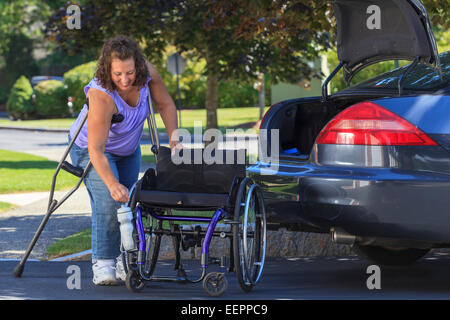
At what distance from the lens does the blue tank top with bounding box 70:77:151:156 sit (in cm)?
563

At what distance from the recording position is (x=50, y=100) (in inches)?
1804

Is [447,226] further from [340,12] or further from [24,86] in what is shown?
[24,86]

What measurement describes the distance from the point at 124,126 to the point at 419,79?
1850 mm

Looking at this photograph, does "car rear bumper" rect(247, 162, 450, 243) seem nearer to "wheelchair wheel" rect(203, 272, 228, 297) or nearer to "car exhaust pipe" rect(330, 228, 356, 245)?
"car exhaust pipe" rect(330, 228, 356, 245)

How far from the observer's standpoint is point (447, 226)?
16.2ft

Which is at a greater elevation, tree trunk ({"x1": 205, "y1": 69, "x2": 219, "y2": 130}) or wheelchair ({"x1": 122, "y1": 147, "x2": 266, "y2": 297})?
tree trunk ({"x1": 205, "y1": 69, "x2": 219, "y2": 130})

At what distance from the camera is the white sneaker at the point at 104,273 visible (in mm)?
5828

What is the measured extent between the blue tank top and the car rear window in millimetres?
1402

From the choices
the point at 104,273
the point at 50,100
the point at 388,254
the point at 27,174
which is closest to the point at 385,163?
the point at 388,254

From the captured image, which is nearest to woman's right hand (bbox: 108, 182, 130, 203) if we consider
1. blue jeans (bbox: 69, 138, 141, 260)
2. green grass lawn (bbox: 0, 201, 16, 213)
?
blue jeans (bbox: 69, 138, 141, 260)

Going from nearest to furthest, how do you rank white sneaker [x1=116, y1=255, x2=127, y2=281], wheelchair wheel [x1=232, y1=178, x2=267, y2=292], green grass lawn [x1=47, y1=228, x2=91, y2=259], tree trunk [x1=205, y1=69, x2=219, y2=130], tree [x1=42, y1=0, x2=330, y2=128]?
wheelchair wheel [x1=232, y1=178, x2=267, y2=292], white sneaker [x1=116, y1=255, x2=127, y2=281], green grass lawn [x1=47, y1=228, x2=91, y2=259], tree [x1=42, y1=0, x2=330, y2=128], tree trunk [x1=205, y1=69, x2=219, y2=130]

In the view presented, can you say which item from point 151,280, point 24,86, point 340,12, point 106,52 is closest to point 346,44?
point 340,12

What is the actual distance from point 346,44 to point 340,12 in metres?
0.23
